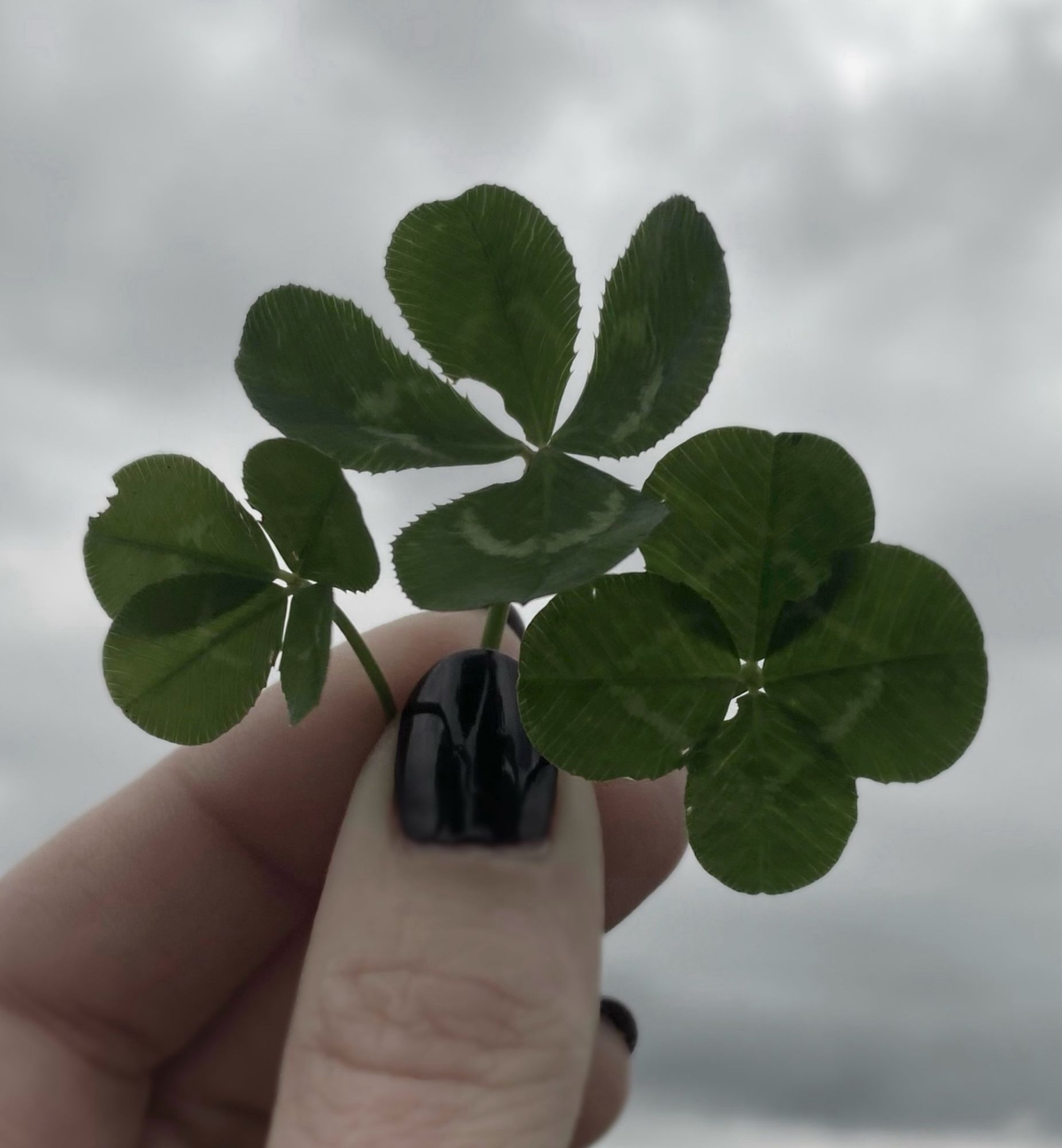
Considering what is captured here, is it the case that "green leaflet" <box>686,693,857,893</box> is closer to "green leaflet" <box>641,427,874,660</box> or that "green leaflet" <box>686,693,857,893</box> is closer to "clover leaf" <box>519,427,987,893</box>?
"clover leaf" <box>519,427,987,893</box>

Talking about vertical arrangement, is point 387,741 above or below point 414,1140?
above

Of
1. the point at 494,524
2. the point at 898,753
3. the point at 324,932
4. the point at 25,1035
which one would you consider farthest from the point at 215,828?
the point at 898,753

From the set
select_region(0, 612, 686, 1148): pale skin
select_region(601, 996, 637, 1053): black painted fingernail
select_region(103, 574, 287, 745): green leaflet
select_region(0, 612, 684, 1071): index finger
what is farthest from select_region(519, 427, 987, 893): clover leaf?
select_region(601, 996, 637, 1053): black painted fingernail

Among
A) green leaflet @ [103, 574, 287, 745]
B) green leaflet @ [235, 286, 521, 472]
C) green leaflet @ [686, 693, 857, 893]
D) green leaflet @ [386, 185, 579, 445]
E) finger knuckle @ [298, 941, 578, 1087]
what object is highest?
green leaflet @ [386, 185, 579, 445]

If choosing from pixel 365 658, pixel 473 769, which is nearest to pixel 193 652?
pixel 365 658

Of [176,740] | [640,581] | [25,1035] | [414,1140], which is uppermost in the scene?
[640,581]

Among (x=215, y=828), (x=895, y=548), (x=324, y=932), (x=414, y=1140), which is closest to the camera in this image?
(x=895, y=548)

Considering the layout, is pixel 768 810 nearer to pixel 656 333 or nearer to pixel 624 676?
pixel 624 676

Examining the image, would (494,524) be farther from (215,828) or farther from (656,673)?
(215,828)
